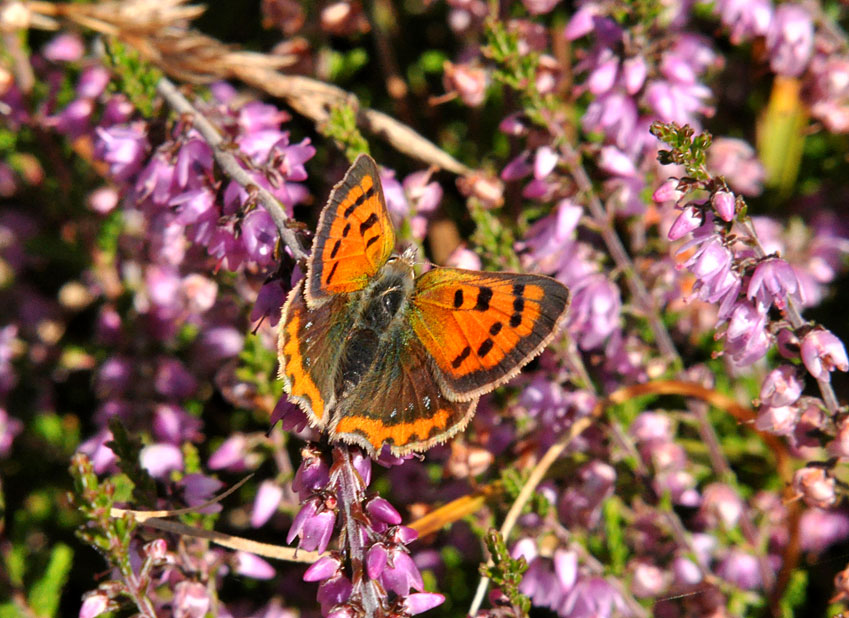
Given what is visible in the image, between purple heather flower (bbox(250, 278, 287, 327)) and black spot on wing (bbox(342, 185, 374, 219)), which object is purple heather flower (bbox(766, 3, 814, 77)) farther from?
purple heather flower (bbox(250, 278, 287, 327))

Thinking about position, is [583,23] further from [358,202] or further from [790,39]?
[358,202]

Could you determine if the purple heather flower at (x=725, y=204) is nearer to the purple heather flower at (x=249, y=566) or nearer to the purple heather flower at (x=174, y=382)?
the purple heather flower at (x=249, y=566)

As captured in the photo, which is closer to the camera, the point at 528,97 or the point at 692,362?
the point at 528,97

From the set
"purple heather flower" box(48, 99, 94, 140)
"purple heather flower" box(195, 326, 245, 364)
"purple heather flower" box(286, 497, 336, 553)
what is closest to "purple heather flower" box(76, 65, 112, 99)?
"purple heather flower" box(48, 99, 94, 140)

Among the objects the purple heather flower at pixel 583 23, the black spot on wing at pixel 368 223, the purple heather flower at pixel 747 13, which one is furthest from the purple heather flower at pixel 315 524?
the purple heather flower at pixel 747 13

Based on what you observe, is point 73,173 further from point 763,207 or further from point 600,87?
point 763,207

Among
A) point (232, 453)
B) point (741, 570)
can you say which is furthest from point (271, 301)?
point (741, 570)

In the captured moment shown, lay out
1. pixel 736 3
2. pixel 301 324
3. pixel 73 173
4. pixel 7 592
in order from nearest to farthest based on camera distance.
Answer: pixel 301 324
pixel 7 592
pixel 736 3
pixel 73 173

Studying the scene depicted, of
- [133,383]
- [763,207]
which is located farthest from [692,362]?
[133,383]
